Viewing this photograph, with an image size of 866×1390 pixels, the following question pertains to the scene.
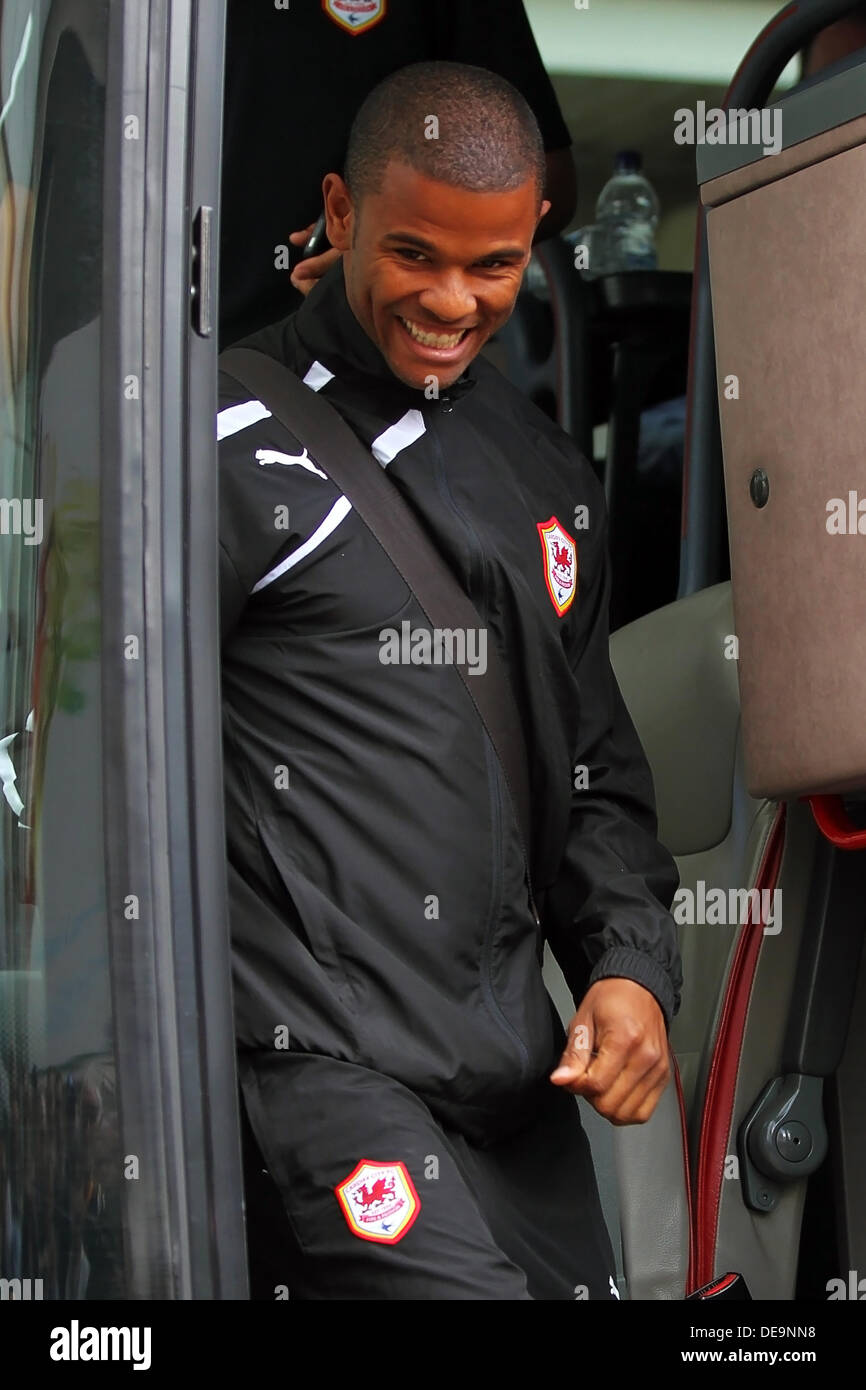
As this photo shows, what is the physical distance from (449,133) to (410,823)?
0.51 metres

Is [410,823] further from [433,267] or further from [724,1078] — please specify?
[724,1078]

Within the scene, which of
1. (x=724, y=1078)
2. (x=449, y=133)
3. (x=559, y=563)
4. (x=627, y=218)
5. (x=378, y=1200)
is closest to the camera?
(x=378, y=1200)

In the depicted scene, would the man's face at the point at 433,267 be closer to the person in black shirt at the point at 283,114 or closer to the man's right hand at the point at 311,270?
the man's right hand at the point at 311,270

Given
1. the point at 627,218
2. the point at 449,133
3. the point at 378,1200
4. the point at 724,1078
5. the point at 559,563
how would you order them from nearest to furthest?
1. the point at 378,1200
2. the point at 449,133
3. the point at 559,563
4. the point at 724,1078
5. the point at 627,218

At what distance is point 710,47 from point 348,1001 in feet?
7.82

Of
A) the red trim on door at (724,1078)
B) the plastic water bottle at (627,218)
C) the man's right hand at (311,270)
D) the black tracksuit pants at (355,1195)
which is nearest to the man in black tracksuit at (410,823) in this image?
the black tracksuit pants at (355,1195)

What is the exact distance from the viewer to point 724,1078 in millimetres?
1926

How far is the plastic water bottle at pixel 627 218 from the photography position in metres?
3.43

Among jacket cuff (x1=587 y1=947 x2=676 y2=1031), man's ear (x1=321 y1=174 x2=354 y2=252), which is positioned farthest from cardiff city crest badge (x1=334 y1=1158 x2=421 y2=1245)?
man's ear (x1=321 y1=174 x2=354 y2=252)

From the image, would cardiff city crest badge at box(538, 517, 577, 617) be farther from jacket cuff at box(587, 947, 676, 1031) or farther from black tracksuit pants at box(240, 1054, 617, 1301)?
black tracksuit pants at box(240, 1054, 617, 1301)

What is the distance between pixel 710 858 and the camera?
2.05 m

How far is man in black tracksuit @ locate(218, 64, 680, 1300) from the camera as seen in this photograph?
4.37 ft

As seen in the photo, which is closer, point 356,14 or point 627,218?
point 356,14

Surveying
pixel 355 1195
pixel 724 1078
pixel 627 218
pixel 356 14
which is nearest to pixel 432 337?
pixel 355 1195
